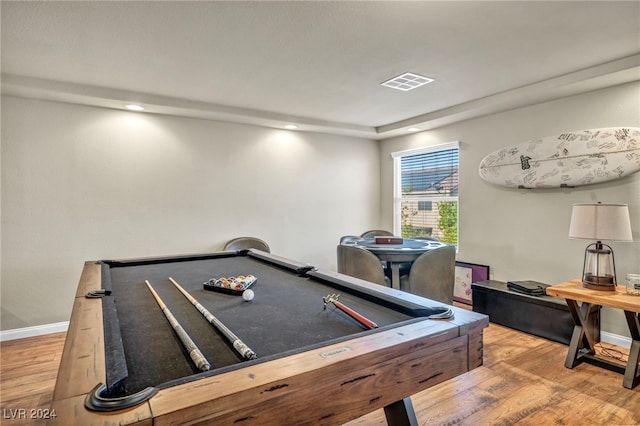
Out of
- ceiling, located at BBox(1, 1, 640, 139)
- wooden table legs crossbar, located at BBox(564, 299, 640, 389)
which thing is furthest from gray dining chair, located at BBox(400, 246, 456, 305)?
ceiling, located at BBox(1, 1, 640, 139)

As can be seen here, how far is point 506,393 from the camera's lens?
228 centimetres

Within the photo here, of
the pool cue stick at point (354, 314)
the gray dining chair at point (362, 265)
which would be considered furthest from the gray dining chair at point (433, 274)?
the pool cue stick at point (354, 314)

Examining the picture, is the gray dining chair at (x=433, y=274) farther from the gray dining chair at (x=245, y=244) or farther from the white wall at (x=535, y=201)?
the gray dining chair at (x=245, y=244)

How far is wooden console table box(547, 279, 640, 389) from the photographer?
7.72 feet

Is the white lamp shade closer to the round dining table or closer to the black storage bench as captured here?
the black storage bench

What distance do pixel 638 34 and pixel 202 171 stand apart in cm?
412

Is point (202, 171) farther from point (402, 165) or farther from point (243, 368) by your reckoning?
point (243, 368)

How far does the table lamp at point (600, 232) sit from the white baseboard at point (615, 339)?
31.3 inches

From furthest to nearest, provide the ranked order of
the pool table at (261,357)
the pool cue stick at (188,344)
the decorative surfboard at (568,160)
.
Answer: the decorative surfboard at (568,160)
the pool cue stick at (188,344)
the pool table at (261,357)

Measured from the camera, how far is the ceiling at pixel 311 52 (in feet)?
6.75

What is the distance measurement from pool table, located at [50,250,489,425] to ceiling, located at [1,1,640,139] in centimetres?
163

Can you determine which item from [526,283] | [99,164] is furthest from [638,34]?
[99,164]

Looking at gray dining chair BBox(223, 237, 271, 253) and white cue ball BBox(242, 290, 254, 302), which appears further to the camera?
gray dining chair BBox(223, 237, 271, 253)

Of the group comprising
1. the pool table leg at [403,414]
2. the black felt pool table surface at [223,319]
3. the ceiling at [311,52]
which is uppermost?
the ceiling at [311,52]
